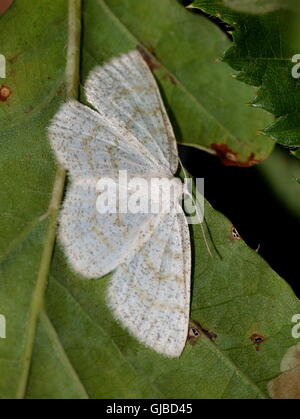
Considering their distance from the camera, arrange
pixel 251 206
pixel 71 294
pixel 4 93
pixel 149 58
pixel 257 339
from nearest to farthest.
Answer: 1. pixel 71 294
2. pixel 257 339
3. pixel 4 93
4. pixel 149 58
5. pixel 251 206

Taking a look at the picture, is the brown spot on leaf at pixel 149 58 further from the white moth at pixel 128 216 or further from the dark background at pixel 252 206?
the dark background at pixel 252 206

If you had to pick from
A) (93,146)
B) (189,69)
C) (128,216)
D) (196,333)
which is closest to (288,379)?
(196,333)

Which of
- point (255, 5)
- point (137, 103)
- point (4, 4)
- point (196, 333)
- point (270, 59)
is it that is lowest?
point (196, 333)

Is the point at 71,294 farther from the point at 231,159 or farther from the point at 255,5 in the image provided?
the point at 255,5

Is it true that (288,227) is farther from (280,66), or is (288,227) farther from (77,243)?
(77,243)

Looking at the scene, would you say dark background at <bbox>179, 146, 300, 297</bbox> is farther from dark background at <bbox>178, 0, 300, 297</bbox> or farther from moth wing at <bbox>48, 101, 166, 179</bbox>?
moth wing at <bbox>48, 101, 166, 179</bbox>

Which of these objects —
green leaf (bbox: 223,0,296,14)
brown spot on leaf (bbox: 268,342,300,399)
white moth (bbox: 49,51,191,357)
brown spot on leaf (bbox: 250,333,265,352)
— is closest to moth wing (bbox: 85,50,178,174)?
white moth (bbox: 49,51,191,357)
